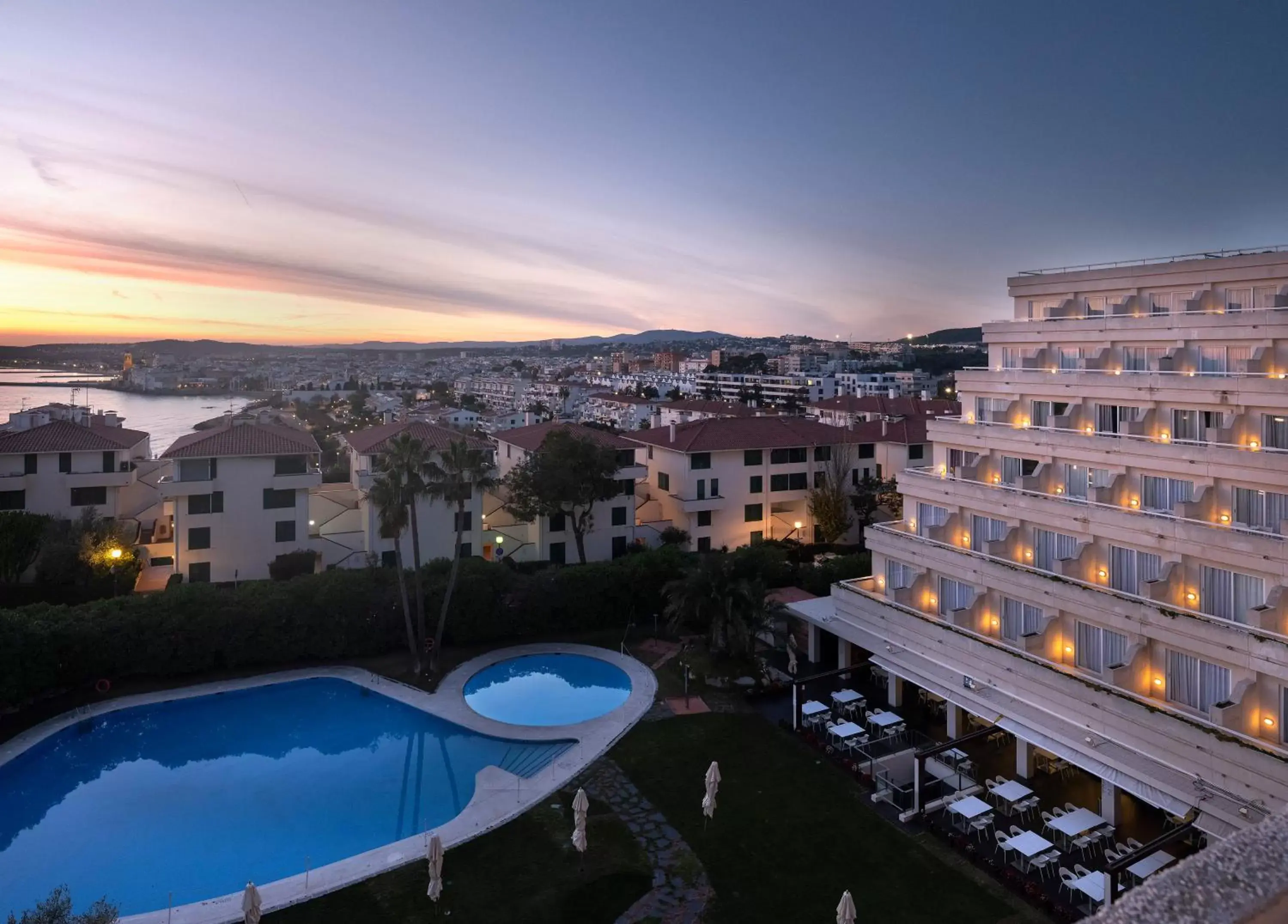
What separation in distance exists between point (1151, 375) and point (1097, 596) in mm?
6052

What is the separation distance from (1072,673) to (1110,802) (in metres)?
3.03

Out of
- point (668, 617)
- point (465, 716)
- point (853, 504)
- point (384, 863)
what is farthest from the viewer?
point (853, 504)

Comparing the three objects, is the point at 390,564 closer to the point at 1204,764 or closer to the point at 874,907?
the point at 874,907

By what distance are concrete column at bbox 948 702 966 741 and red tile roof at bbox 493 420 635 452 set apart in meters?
23.1

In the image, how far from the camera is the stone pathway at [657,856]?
53.3 feet

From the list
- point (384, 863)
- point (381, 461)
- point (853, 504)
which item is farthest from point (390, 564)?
point (853, 504)

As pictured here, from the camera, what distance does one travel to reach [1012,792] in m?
19.6

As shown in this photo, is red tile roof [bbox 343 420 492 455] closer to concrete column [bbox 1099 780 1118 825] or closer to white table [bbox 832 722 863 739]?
white table [bbox 832 722 863 739]

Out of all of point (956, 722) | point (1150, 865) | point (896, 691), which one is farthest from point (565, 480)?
point (1150, 865)

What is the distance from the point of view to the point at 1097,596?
66.1 ft

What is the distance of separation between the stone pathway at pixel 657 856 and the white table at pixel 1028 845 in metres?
6.76

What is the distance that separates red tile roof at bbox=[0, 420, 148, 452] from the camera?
3794cm

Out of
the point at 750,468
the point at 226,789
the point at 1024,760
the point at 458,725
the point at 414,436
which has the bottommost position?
the point at 226,789

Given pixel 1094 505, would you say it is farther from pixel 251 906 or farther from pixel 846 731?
pixel 251 906
